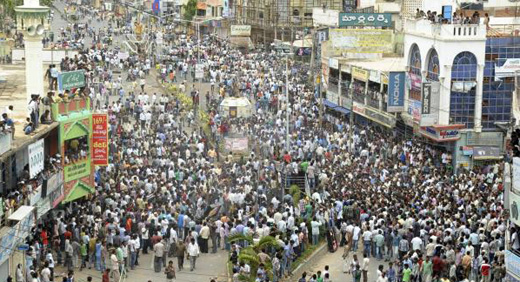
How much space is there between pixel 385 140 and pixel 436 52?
153 inches

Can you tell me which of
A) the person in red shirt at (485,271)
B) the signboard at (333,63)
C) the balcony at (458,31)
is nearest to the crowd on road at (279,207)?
the person in red shirt at (485,271)

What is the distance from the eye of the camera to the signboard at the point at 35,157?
2833 centimetres

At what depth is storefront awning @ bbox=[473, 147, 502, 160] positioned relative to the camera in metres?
38.4

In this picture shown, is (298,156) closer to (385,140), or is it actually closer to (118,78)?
(385,140)

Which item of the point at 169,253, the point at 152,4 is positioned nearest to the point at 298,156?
the point at 169,253

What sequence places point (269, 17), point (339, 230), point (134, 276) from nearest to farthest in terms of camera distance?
1. point (134, 276)
2. point (339, 230)
3. point (269, 17)

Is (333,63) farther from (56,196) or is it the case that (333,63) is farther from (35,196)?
(35,196)

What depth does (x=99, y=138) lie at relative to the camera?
3306cm

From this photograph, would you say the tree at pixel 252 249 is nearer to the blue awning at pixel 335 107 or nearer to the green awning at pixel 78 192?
the green awning at pixel 78 192

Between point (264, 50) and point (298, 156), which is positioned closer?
point (298, 156)

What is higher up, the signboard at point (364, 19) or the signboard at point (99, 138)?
the signboard at point (364, 19)

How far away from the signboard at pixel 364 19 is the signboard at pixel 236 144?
41.2 feet

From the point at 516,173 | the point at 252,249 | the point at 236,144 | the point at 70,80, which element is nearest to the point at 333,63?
the point at 236,144

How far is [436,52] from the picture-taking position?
40250 millimetres
